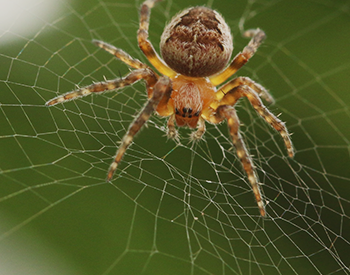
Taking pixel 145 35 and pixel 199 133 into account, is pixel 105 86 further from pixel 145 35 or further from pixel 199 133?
pixel 199 133

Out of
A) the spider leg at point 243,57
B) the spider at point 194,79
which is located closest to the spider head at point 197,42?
the spider at point 194,79

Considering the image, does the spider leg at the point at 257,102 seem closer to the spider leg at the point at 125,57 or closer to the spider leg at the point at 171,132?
the spider leg at the point at 171,132

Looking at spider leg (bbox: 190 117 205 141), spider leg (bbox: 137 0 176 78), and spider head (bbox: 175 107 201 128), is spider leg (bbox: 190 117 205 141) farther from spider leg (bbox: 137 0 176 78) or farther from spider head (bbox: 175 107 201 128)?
spider leg (bbox: 137 0 176 78)

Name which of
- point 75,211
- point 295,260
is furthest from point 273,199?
point 75,211

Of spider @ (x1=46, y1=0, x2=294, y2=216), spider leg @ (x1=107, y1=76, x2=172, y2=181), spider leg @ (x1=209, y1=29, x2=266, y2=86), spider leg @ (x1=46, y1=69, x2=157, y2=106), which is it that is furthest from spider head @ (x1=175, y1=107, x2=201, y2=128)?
spider leg @ (x1=209, y1=29, x2=266, y2=86)

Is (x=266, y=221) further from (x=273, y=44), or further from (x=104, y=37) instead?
(x=104, y=37)

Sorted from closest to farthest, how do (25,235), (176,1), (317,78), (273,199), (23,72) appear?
(25,235) < (273,199) < (23,72) < (317,78) < (176,1)
